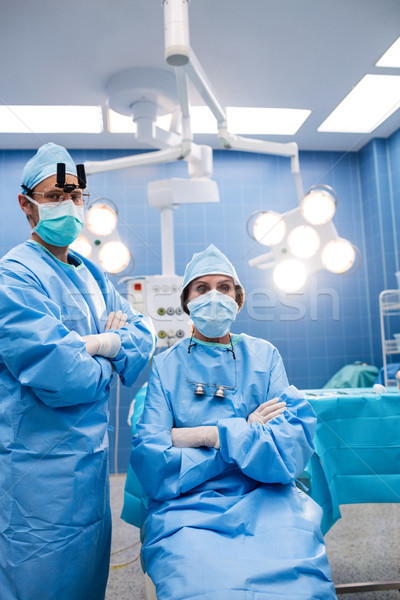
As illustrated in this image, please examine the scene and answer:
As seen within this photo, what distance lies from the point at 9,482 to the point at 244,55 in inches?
105

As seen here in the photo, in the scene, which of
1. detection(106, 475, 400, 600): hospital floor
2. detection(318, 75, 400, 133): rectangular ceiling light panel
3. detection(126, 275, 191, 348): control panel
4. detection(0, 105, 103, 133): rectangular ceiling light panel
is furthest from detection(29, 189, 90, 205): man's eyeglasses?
detection(318, 75, 400, 133): rectangular ceiling light panel

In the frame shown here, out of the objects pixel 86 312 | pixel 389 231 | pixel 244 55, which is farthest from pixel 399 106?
pixel 86 312

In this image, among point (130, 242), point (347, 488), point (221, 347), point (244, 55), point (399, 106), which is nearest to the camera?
point (221, 347)

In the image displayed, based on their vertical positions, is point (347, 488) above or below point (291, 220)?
below

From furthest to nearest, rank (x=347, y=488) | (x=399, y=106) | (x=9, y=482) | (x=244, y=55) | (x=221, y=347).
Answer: (x=399, y=106) → (x=244, y=55) → (x=347, y=488) → (x=221, y=347) → (x=9, y=482)

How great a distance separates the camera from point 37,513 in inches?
43.8

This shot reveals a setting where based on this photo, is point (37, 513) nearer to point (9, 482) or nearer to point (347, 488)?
point (9, 482)

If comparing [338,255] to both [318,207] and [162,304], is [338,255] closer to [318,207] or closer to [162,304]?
[318,207]

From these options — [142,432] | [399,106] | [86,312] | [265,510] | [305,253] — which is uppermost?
[399,106]

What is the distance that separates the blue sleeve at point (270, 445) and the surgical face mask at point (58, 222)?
0.68 meters

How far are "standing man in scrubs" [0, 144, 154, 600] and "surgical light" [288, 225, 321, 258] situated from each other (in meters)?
1.42

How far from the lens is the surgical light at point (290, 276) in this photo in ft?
7.66

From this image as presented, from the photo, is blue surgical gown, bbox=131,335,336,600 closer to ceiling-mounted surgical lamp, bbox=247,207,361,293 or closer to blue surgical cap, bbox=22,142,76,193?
blue surgical cap, bbox=22,142,76,193

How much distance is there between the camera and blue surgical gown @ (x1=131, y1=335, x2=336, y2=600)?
0.93 m
